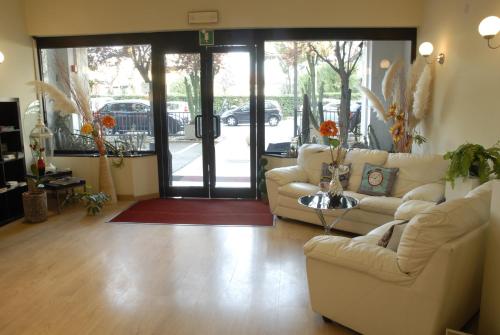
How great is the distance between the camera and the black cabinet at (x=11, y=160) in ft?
16.1

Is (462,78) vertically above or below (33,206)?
above

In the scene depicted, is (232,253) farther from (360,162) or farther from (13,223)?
(13,223)

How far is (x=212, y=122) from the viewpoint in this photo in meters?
5.92

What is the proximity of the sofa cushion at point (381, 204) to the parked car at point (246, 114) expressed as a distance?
2.13 meters

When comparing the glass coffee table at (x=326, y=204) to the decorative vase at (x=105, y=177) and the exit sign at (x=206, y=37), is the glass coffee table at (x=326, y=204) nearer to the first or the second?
the exit sign at (x=206, y=37)

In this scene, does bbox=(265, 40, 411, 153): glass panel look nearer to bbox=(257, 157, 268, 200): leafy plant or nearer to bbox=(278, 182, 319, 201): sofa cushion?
bbox=(257, 157, 268, 200): leafy plant

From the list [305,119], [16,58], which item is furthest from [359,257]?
[16,58]

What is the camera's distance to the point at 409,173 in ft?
14.5

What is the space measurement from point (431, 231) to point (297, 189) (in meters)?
2.63

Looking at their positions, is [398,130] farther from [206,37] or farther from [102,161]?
[102,161]

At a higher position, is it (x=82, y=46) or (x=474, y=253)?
(x=82, y=46)

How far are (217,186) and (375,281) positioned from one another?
159 inches

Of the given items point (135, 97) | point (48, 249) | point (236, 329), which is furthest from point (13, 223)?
point (236, 329)

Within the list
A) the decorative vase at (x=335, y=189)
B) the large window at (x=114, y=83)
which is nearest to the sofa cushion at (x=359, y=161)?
the decorative vase at (x=335, y=189)
